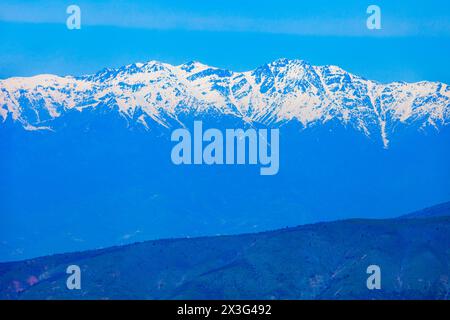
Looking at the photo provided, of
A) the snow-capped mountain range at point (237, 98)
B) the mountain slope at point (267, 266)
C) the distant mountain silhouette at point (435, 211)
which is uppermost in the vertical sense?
the snow-capped mountain range at point (237, 98)

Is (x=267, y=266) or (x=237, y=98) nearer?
(x=267, y=266)

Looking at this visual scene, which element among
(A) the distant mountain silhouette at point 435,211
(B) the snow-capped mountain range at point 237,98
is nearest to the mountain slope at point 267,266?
(A) the distant mountain silhouette at point 435,211

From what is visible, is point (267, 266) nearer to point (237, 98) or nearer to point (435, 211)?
point (435, 211)

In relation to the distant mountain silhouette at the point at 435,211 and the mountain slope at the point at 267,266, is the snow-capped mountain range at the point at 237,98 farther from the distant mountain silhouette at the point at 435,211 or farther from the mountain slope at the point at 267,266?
the mountain slope at the point at 267,266

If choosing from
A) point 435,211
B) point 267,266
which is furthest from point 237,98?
point 267,266

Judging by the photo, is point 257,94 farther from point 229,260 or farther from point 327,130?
point 229,260

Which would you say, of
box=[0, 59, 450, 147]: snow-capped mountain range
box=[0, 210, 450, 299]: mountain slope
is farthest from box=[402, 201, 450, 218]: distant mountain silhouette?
box=[0, 59, 450, 147]: snow-capped mountain range

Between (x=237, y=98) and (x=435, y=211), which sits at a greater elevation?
(x=237, y=98)
